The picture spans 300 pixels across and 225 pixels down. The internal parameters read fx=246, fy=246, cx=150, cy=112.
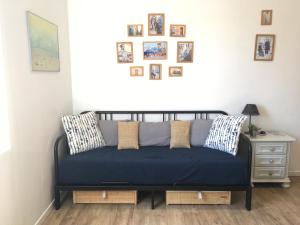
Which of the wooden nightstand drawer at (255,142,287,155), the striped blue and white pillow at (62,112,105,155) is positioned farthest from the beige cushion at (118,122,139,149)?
the wooden nightstand drawer at (255,142,287,155)

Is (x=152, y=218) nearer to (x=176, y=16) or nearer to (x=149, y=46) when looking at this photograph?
(x=149, y=46)

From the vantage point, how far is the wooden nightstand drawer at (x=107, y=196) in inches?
99.7

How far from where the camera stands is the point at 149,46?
10.1 feet

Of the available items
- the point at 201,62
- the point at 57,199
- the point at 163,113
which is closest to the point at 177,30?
the point at 201,62

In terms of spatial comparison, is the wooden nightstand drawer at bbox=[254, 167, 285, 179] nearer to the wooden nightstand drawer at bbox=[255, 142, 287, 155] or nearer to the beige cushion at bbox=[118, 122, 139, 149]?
the wooden nightstand drawer at bbox=[255, 142, 287, 155]

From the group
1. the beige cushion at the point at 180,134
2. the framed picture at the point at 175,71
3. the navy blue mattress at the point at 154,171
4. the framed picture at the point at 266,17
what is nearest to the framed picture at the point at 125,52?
the framed picture at the point at 175,71

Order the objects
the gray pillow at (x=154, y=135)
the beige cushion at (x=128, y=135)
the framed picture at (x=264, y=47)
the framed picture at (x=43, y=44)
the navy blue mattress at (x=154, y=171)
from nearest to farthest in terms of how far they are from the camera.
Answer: the framed picture at (x=43, y=44) < the navy blue mattress at (x=154, y=171) < the beige cushion at (x=128, y=135) < the gray pillow at (x=154, y=135) < the framed picture at (x=264, y=47)

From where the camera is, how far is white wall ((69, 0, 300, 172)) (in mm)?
3020

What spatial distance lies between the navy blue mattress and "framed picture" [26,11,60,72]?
0.96 m

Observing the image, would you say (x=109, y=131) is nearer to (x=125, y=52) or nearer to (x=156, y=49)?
(x=125, y=52)

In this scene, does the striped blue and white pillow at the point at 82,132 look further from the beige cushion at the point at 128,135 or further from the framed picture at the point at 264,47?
the framed picture at the point at 264,47

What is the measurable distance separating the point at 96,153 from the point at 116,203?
566mm

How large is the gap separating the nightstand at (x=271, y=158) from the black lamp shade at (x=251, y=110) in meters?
0.28

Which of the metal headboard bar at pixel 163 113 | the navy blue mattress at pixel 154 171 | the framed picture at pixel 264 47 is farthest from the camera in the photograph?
the metal headboard bar at pixel 163 113
